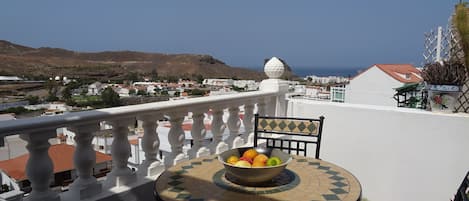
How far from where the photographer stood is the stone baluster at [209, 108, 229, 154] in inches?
98.7

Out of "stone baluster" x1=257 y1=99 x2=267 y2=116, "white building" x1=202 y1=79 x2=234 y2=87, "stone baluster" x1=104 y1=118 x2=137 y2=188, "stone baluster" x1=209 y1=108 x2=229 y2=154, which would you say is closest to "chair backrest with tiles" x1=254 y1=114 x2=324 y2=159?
"stone baluster" x1=209 y1=108 x2=229 y2=154

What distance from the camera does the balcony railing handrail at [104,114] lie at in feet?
4.17

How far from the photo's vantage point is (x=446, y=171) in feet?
7.96

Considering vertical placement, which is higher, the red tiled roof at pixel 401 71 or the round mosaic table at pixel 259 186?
the red tiled roof at pixel 401 71

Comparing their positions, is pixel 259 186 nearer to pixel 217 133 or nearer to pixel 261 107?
pixel 217 133

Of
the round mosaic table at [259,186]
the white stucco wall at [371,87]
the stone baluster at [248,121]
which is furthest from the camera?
the white stucco wall at [371,87]

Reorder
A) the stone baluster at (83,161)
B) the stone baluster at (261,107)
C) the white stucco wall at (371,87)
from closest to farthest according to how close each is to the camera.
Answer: the stone baluster at (83,161) → the stone baluster at (261,107) → the white stucco wall at (371,87)

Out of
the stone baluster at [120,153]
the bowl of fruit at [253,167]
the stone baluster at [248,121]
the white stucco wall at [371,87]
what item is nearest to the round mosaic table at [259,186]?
the bowl of fruit at [253,167]

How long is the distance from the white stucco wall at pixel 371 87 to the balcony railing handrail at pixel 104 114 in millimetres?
7431

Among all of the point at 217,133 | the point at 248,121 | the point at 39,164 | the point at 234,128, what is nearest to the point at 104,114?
the point at 39,164

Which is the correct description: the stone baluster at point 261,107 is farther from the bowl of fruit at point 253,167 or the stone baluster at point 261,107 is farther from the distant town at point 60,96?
the bowl of fruit at point 253,167

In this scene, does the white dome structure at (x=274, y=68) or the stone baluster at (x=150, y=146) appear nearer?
the stone baluster at (x=150, y=146)

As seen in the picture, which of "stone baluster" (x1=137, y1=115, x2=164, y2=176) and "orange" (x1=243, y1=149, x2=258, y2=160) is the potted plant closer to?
"orange" (x1=243, y1=149, x2=258, y2=160)

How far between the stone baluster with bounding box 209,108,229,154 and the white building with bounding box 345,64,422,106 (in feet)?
19.9
